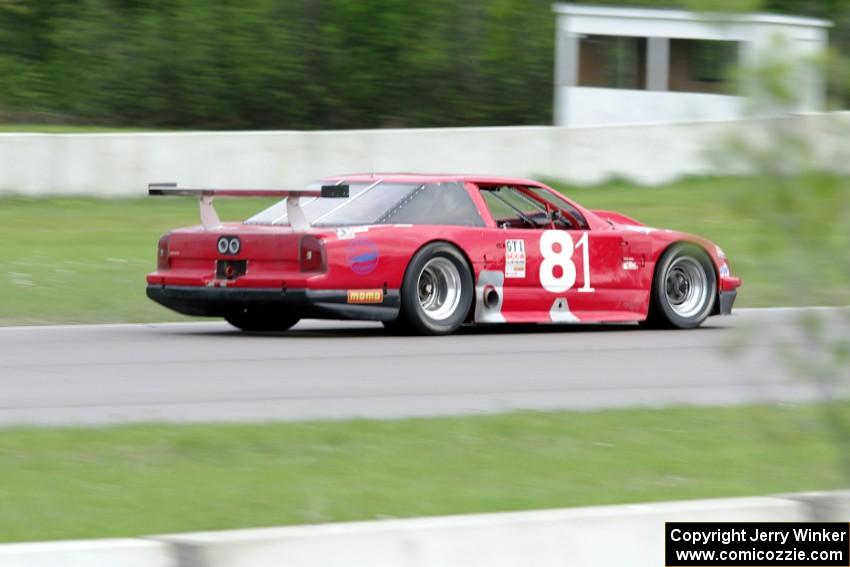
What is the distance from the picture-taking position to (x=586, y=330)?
1330 cm

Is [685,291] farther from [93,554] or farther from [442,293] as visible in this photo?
[93,554]

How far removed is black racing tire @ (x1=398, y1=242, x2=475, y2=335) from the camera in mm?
11898

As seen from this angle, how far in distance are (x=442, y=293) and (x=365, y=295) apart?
2.88 ft

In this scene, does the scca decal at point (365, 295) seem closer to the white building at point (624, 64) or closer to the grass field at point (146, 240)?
the grass field at point (146, 240)

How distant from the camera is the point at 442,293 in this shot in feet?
39.9

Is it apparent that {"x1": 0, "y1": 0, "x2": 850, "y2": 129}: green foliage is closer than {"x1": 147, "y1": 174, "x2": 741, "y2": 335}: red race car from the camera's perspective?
No

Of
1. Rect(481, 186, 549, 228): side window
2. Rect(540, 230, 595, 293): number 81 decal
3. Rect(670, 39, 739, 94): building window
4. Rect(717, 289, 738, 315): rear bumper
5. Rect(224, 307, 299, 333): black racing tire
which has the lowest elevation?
Rect(224, 307, 299, 333): black racing tire

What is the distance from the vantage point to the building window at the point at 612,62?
103ft

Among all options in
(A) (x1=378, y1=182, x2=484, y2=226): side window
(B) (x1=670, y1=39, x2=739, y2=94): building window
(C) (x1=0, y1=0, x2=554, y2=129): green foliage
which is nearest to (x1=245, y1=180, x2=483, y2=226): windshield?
(A) (x1=378, y1=182, x2=484, y2=226): side window

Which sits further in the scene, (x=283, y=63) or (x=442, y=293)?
(x=283, y=63)

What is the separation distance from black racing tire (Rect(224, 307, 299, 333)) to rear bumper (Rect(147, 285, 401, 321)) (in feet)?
2.29

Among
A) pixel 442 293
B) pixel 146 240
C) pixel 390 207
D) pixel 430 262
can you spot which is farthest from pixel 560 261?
pixel 146 240

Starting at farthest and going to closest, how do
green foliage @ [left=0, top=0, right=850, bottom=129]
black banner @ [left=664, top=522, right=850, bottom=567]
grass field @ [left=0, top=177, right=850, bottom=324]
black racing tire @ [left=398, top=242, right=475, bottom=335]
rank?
green foliage @ [left=0, top=0, right=850, bottom=129]
black racing tire @ [left=398, top=242, right=475, bottom=335]
black banner @ [left=664, top=522, right=850, bottom=567]
grass field @ [left=0, top=177, right=850, bottom=324]

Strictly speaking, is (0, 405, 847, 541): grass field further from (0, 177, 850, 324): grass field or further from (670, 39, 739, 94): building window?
(670, 39, 739, 94): building window
